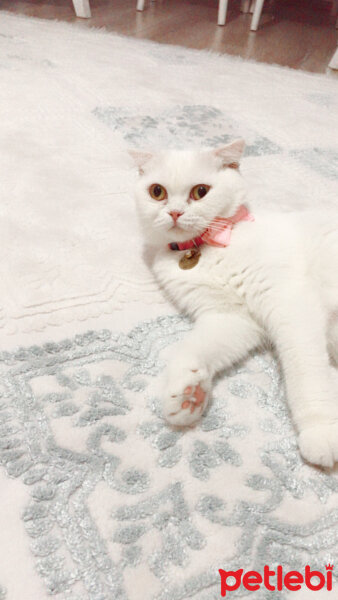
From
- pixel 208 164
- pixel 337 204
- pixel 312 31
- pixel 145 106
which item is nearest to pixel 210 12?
pixel 312 31

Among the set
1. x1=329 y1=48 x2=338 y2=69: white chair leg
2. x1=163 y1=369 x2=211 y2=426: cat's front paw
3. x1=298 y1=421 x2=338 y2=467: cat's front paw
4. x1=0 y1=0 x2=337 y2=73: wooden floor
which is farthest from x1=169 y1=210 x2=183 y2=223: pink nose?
x1=329 y1=48 x2=338 y2=69: white chair leg

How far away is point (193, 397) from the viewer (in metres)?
0.68

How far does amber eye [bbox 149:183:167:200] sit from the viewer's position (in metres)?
0.90

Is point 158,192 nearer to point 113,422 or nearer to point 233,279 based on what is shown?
point 233,279

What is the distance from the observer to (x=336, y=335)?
80cm

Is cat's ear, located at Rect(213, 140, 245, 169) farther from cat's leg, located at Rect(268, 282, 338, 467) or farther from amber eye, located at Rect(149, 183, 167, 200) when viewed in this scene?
cat's leg, located at Rect(268, 282, 338, 467)

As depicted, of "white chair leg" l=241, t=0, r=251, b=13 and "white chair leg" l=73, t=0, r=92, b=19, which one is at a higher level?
"white chair leg" l=241, t=0, r=251, b=13

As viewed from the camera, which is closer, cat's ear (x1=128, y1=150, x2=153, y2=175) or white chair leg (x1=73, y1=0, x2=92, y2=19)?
cat's ear (x1=128, y1=150, x2=153, y2=175)

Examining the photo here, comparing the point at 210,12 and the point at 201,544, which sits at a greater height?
the point at 210,12

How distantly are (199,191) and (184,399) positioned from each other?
0.43 metres

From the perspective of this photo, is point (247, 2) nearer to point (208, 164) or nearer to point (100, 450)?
point (208, 164)

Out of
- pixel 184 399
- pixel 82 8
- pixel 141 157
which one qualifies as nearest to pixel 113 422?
pixel 184 399

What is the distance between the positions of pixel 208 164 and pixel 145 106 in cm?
100

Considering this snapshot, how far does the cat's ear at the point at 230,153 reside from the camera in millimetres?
920
